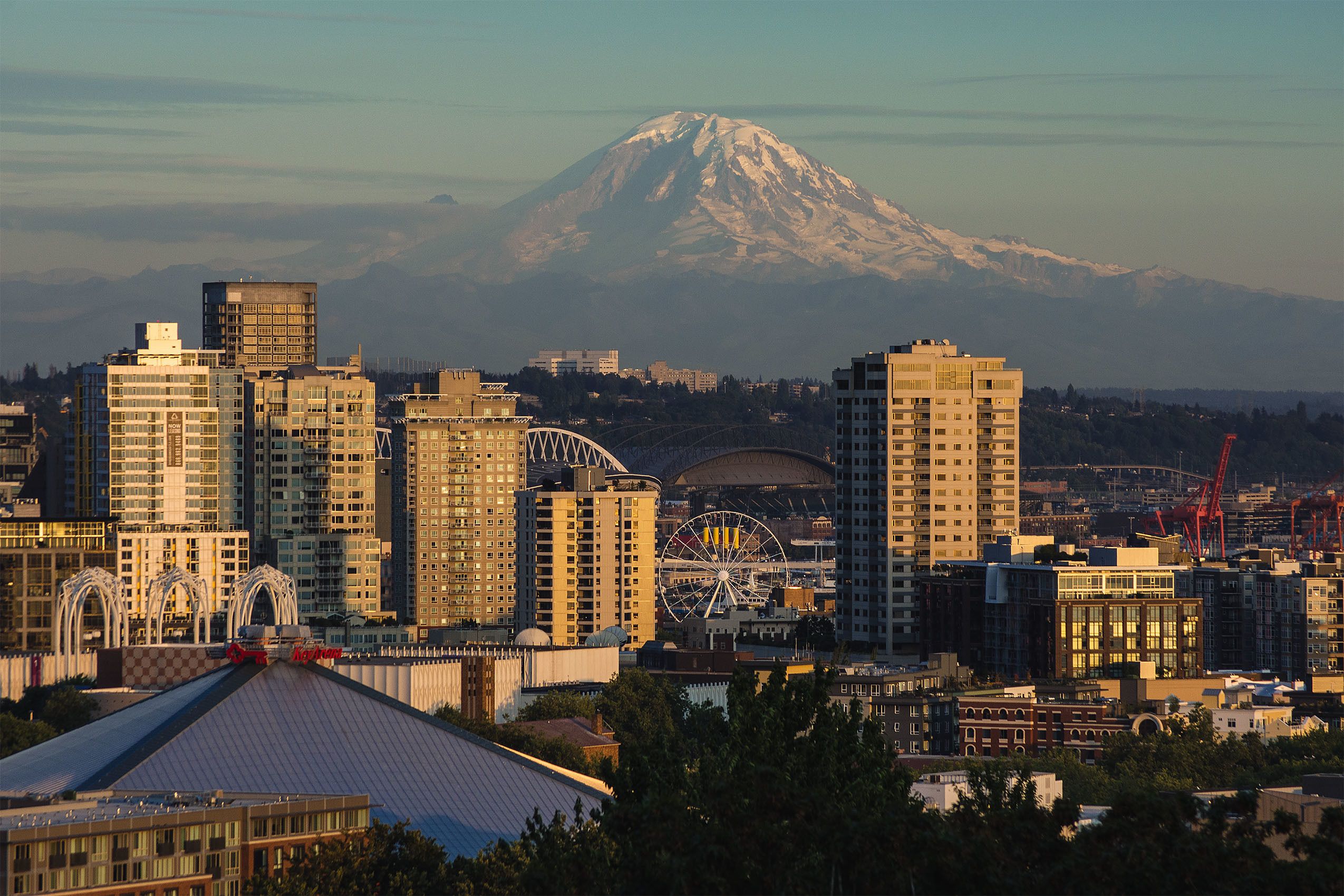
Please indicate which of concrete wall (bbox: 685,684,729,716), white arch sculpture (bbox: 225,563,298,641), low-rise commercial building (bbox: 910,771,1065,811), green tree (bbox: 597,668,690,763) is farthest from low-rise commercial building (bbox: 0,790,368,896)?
white arch sculpture (bbox: 225,563,298,641)

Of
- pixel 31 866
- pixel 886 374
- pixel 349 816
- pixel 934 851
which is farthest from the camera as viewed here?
pixel 886 374

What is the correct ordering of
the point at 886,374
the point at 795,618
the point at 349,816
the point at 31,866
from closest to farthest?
the point at 31,866 < the point at 349,816 < the point at 886,374 < the point at 795,618

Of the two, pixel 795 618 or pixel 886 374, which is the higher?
pixel 886 374

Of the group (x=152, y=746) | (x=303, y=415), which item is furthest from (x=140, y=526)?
(x=152, y=746)

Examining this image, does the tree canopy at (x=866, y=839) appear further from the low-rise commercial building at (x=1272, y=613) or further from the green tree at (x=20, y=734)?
the low-rise commercial building at (x=1272, y=613)

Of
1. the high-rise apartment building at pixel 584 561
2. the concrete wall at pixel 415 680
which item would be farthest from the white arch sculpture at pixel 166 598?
the high-rise apartment building at pixel 584 561

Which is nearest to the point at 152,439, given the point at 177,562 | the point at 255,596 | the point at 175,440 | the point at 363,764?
the point at 175,440

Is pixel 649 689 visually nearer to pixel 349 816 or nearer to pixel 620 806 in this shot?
Answer: pixel 349 816

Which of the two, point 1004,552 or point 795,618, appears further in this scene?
point 795,618
